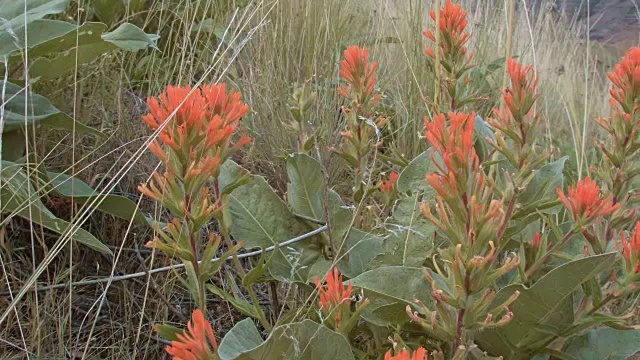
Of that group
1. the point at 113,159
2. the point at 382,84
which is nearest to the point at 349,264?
the point at 113,159

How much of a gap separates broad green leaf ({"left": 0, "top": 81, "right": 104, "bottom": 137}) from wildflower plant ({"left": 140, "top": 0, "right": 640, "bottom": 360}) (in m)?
0.47

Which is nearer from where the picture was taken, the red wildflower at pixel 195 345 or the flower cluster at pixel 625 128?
the red wildflower at pixel 195 345

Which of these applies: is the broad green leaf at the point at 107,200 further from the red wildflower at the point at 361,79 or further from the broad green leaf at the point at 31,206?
the red wildflower at the point at 361,79

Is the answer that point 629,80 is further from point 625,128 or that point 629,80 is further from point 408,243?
point 408,243

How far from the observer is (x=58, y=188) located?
123 cm

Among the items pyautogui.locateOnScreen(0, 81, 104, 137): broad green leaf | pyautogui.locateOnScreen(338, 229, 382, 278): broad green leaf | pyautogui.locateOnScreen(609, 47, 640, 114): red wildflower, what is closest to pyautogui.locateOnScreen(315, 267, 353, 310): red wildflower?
pyautogui.locateOnScreen(338, 229, 382, 278): broad green leaf

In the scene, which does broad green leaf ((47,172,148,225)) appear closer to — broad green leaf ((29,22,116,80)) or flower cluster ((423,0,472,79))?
broad green leaf ((29,22,116,80))

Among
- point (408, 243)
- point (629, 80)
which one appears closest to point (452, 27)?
point (629, 80)

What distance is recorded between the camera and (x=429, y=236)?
1.00 m

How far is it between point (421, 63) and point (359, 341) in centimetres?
133

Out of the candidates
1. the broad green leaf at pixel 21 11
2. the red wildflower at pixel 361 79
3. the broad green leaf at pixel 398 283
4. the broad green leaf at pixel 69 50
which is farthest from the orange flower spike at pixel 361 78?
the broad green leaf at pixel 21 11

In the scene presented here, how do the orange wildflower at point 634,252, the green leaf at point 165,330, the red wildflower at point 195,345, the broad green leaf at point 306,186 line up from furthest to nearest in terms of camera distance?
the broad green leaf at point 306,186 < the orange wildflower at point 634,252 < the green leaf at point 165,330 < the red wildflower at point 195,345

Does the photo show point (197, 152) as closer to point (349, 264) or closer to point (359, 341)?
point (349, 264)

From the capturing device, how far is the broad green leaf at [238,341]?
72 centimetres
